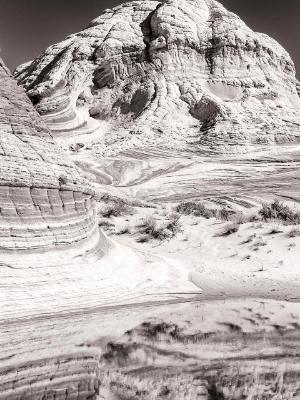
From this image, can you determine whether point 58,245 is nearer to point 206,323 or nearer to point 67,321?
point 67,321

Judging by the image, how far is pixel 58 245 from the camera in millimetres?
5246

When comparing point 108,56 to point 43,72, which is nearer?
point 108,56

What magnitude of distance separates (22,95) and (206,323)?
168 inches

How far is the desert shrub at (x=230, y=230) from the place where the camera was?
882 centimetres

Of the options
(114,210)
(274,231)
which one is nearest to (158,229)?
(114,210)

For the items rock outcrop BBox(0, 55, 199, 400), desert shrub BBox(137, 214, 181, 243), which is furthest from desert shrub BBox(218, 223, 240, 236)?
rock outcrop BBox(0, 55, 199, 400)

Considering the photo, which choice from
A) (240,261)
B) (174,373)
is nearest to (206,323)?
(174,373)

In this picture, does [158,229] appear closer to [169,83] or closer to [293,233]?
[293,233]

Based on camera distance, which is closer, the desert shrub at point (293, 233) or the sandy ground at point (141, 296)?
the sandy ground at point (141, 296)

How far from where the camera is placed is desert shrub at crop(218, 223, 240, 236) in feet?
28.9

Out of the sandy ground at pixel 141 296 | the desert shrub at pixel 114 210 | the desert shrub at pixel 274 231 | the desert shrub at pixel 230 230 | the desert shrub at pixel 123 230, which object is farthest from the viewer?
the desert shrub at pixel 114 210

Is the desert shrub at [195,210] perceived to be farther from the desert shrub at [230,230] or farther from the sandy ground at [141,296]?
the desert shrub at [230,230]

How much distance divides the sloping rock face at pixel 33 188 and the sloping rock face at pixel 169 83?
511 inches

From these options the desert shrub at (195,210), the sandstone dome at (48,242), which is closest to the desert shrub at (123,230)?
the desert shrub at (195,210)
